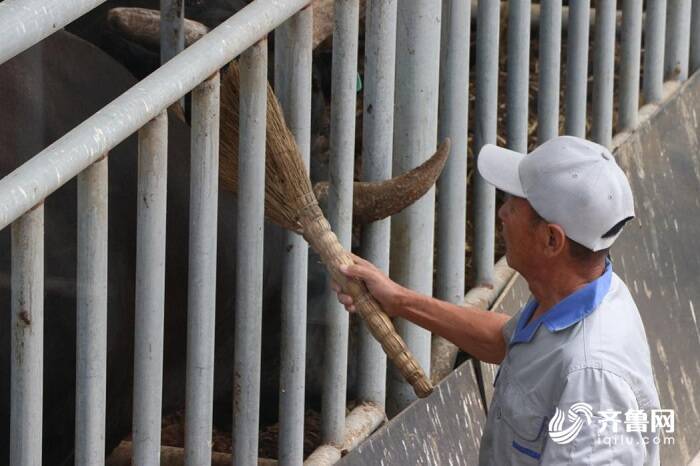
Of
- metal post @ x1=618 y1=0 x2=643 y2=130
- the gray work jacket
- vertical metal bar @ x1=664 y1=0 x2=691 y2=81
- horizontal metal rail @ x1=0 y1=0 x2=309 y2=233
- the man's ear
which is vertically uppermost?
vertical metal bar @ x1=664 y1=0 x2=691 y2=81

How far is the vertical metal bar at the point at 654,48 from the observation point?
5.61m

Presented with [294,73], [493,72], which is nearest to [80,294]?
[294,73]

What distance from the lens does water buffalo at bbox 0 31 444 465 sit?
3.20m

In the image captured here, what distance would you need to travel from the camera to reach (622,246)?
203 inches

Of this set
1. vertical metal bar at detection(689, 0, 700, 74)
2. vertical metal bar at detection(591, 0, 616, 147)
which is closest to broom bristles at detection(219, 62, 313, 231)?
vertical metal bar at detection(591, 0, 616, 147)

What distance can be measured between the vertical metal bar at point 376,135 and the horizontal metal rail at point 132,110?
1.63 ft

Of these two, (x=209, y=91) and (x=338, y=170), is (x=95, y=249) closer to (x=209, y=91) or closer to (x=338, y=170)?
(x=209, y=91)

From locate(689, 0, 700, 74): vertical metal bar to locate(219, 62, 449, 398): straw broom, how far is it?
115 inches

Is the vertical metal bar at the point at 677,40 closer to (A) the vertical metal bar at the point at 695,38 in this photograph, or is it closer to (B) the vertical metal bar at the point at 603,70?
(A) the vertical metal bar at the point at 695,38

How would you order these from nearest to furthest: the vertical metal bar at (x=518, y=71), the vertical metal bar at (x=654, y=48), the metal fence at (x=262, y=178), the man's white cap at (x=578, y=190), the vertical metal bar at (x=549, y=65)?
the metal fence at (x=262, y=178)
the man's white cap at (x=578, y=190)
the vertical metal bar at (x=518, y=71)
the vertical metal bar at (x=549, y=65)
the vertical metal bar at (x=654, y=48)

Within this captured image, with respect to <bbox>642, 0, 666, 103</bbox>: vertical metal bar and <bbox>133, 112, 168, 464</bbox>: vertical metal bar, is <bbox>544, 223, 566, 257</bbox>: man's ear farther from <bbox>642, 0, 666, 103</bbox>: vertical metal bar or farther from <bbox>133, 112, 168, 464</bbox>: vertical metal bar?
<bbox>642, 0, 666, 103</bbox>: vertical metal bar

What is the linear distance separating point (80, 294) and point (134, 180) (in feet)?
2.13

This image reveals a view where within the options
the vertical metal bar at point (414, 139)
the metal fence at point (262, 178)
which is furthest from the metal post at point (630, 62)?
the vertical metal bar at point (414, 139)

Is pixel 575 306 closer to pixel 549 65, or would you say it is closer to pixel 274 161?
pixel 274 161
